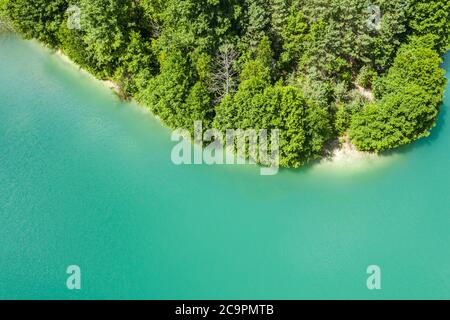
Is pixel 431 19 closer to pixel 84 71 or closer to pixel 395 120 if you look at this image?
pixel 395 120

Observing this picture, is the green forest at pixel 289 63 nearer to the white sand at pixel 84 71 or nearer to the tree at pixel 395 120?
the tree at pixel 395 120

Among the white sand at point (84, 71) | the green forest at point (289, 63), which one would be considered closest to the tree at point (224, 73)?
the green forest at point (289, 63)

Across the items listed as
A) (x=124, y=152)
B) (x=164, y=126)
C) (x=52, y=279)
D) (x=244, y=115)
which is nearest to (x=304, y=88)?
(x=244, y=115)

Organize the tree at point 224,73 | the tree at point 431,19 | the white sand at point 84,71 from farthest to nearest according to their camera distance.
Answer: the white sand at point 84,71, the tree at point 431,19, the tree at point 224,73

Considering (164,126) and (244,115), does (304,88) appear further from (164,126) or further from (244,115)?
(164,126)

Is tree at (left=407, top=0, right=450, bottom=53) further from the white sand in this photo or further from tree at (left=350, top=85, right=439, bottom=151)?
the white sand

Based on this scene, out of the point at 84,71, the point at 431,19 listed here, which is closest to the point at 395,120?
the point at 431,19

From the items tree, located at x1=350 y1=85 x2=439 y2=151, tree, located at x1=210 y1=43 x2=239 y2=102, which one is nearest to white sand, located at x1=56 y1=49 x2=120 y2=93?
tree, located at x1=210 y1=43 x2=239 y2=102

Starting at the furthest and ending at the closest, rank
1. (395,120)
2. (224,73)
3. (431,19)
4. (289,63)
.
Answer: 1. (289,63)
2. (431,19)
3. (224,73)
4. (395,120)
